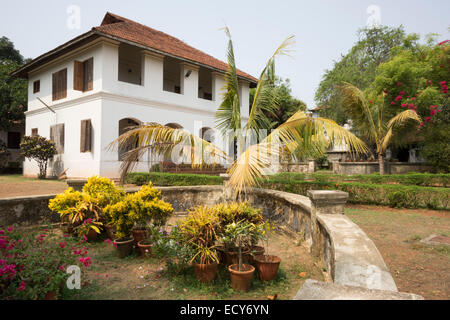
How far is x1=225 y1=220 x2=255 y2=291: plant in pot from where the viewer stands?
10.2 ft

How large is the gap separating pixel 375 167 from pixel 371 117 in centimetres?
577

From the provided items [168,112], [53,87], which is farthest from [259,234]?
[53,87]

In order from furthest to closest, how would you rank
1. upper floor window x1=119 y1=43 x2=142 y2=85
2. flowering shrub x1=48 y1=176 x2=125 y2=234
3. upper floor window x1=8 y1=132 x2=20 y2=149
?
upper floor window x1=8 y1=132 x2=20 y2=149
upper floor window x1=119 y1=43 x2=142 y2=85
flowering shrub x1=48 y1=176 x2=125 y2=234

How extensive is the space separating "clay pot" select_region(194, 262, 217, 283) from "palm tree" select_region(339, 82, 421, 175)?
34.0ft

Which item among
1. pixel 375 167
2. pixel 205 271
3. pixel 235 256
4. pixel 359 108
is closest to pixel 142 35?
pixel 359 108

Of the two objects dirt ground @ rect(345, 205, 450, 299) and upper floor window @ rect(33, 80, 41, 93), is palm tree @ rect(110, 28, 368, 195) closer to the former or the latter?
dirt ground @ rect(345, 205, 450, 299)

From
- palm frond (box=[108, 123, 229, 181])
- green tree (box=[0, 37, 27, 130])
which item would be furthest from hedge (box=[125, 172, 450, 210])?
green tree (box=[0, 37, 27, 130])

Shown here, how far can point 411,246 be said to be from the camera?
186 inches

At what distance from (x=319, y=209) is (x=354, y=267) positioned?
1.51 metres

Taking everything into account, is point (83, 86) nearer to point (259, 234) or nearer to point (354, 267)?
point (259, 234)

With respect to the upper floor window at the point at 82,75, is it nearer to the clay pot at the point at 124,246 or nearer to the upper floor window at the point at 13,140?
the clay pot at the point at 124,246

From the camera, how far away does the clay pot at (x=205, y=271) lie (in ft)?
10.6

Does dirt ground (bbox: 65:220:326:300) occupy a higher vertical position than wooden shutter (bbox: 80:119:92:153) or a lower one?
lower

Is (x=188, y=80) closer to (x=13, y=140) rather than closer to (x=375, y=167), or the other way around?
(x=375, y=167)
